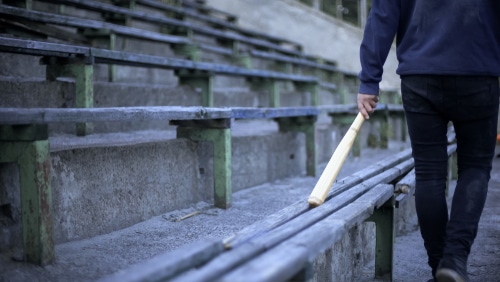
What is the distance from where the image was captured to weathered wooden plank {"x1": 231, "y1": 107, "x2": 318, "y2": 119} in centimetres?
261

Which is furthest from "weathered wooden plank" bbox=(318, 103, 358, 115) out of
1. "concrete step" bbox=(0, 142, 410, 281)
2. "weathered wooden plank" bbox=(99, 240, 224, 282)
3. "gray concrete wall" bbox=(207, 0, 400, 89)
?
"gray concrete wall" bbox=(207, 0, 400, 89)

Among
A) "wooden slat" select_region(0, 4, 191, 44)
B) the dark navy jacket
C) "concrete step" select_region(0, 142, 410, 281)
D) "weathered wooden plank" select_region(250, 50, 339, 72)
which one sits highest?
"weathered wooden plank" select_region(250, 50, 339, 72)

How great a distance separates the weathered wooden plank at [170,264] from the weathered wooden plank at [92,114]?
0.61 meters

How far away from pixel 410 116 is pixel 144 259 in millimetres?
997

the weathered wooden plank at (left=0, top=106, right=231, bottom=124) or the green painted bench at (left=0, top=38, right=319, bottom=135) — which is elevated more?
the green painted bench at (left=0, top=38, right=319, bottom=135)

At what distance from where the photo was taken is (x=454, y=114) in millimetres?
1656

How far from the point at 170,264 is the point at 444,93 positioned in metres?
1.05

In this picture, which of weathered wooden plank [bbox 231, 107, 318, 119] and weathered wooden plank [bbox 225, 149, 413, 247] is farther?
weathered wooden plank [bbox 231, 107, 318, 119]

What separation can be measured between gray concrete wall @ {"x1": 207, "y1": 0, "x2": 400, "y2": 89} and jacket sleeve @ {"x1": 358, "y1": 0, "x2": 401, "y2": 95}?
689 centimetres

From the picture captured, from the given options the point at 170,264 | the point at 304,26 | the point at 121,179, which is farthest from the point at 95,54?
the point at 304,26

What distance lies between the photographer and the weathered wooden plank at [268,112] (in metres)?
2.61

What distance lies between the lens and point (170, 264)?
101cm

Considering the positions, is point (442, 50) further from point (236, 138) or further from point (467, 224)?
point (236, 138)

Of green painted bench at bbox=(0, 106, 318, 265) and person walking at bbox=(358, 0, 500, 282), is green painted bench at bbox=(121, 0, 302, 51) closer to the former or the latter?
green painted bench at bbox=(0, 106, 318, 265)
